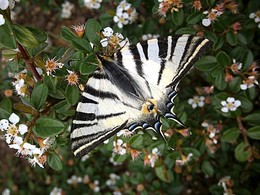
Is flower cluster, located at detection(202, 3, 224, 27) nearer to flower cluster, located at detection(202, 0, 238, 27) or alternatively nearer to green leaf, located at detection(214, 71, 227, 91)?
flower cluster, located at detection(202, 0, 238, 27)

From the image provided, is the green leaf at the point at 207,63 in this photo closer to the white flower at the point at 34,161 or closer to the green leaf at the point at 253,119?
the green leaf at the point at 253,119

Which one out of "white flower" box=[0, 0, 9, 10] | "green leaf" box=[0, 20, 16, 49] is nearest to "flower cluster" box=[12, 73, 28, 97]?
"green leaf" box=[0, 20, 16, 49]

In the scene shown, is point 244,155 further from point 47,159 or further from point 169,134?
point 47,159

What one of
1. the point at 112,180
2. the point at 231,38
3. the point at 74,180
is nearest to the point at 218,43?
the point at 231,38

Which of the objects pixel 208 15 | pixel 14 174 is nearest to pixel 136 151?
pixel 208 15

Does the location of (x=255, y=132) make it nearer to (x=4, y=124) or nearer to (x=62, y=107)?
(x=62, y=107)
